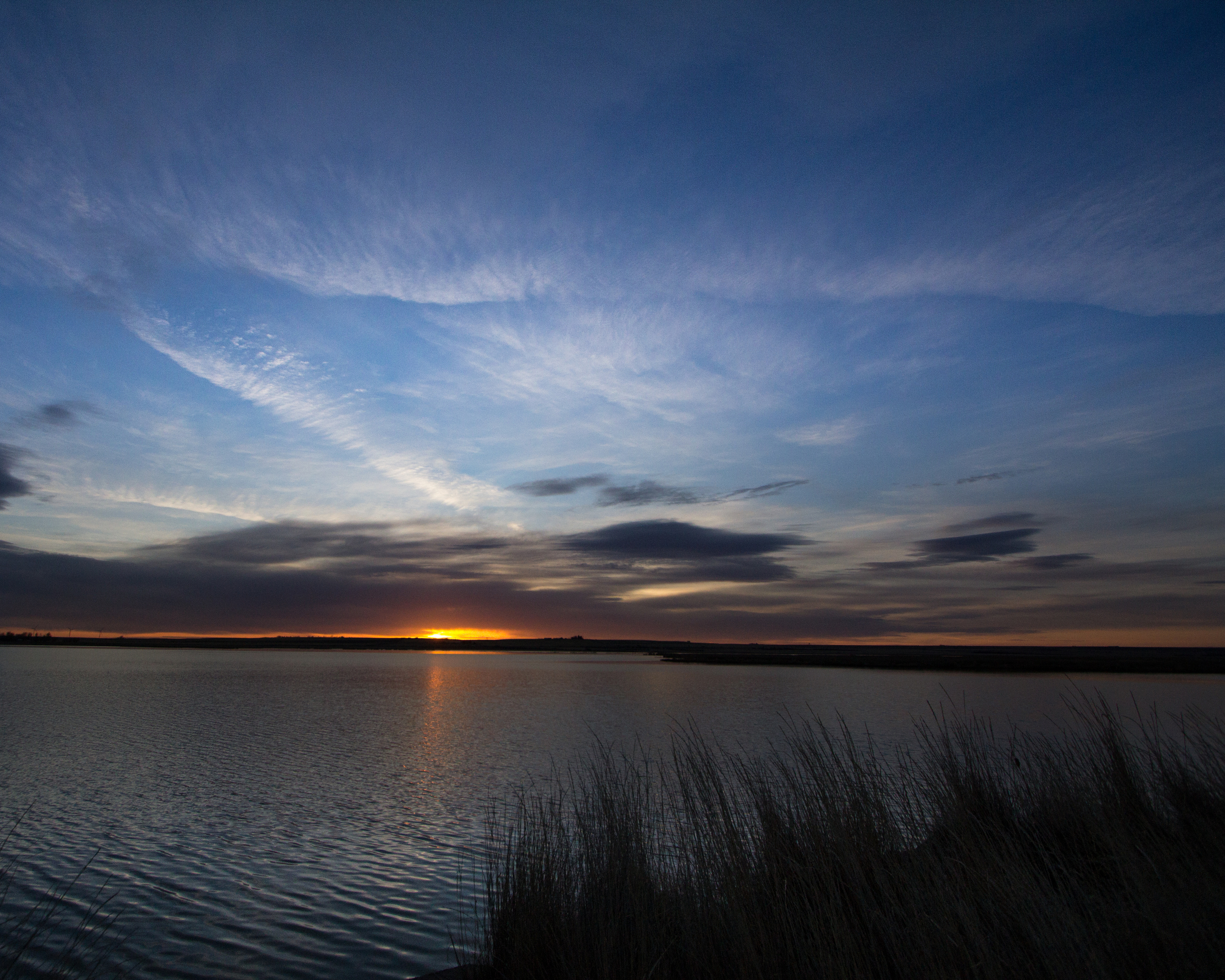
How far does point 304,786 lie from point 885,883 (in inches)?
639

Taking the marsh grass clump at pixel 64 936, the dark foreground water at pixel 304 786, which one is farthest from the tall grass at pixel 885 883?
the marsh grass clump at pixel 64 936

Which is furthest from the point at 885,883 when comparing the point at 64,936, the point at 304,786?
the point at 304,786

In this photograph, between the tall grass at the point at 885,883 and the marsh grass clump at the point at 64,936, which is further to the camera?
the marsh grass clump at the point at 64,936

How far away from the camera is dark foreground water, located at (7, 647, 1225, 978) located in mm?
8836

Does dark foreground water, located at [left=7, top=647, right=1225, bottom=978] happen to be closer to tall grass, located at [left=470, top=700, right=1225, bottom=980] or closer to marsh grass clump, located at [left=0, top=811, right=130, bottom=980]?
marsh grass clump, located at [left=0, top=811, right=130, bottom=980]

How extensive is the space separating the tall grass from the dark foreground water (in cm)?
243

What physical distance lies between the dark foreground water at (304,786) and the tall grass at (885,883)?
2430 mm

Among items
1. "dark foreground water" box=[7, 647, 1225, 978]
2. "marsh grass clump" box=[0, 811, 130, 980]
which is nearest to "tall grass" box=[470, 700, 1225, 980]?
"dark foreground water" box=[7, 647, 1225, 978]

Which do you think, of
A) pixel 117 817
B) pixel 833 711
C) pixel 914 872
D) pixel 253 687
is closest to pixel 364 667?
pixel 253 687

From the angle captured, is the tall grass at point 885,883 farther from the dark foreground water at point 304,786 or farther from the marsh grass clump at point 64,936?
the marsh grass clump at point 64,936

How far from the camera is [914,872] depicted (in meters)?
5.61

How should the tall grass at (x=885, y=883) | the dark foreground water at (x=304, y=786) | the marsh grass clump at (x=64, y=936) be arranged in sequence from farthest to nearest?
1. the dark foreground water at (x=304, y=786)
2. the marsh grass clump at (x=64, y=936)
3. the tall grass at (x=885, y=883)

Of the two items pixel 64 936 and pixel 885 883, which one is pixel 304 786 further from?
pixel 885 883

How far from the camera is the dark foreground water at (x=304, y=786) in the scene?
884 centimetres
